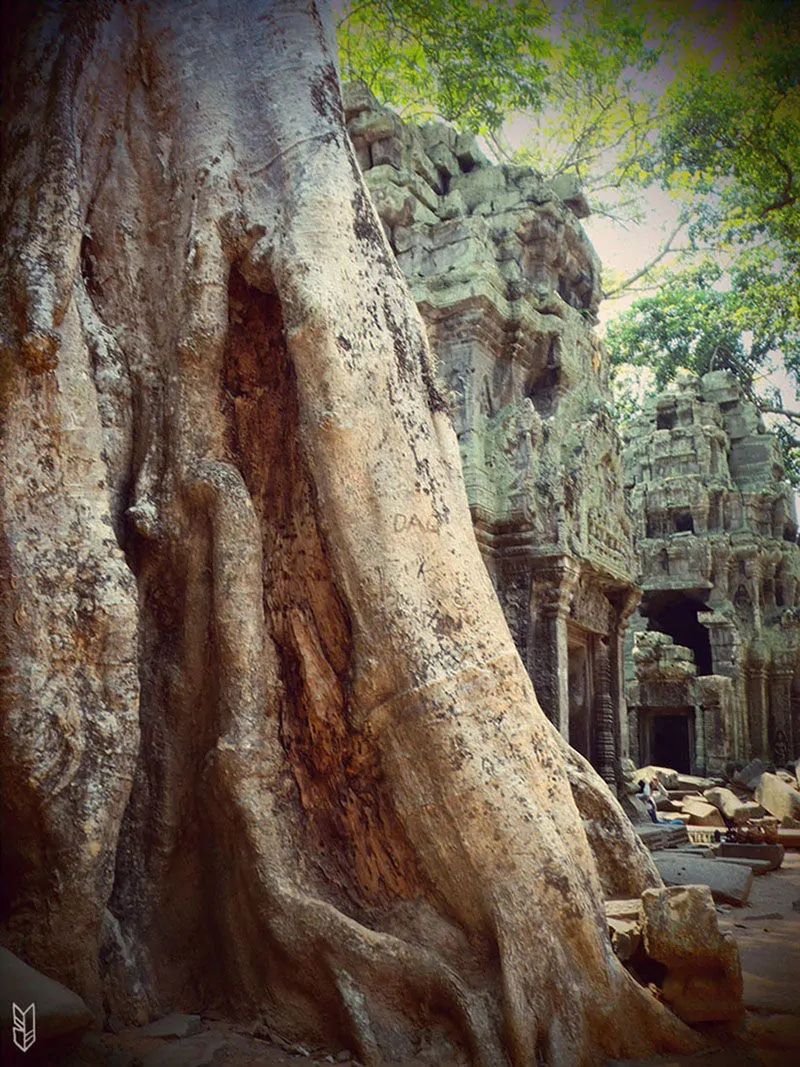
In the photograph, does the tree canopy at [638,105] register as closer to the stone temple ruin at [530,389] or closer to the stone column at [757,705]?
the stone temple ruin at [530,389]

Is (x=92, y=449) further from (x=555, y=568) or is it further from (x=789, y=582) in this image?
(x=789, y=582)

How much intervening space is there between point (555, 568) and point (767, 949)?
318 centimetres

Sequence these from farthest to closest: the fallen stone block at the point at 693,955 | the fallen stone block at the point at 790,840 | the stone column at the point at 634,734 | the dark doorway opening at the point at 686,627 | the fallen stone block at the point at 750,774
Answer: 1. the dark doorway opening at the point at 686,627
2. the stone column at the point at 634,734
3. the fallen stone block at the point at 750,774
4. the fallen stone block at the point at 790,840
5. the fallen stone block at the point at 693,955

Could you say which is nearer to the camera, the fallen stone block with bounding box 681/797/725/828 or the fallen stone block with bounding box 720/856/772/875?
the fallen stone block with bounding box 720/856/772/875

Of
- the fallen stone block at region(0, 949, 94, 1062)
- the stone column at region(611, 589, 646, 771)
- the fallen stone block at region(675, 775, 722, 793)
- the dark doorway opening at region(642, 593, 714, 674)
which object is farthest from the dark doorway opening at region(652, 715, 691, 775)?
the fallen stone block at region(0, 949, 94, 1062)

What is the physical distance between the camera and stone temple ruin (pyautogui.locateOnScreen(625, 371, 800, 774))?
14844mm

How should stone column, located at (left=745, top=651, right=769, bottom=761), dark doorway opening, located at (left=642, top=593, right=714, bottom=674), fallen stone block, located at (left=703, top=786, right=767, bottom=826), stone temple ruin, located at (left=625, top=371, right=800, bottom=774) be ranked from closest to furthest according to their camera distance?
fallen stone block, located at (left=703, top=786, right=767, bottom=826)
stone temple ruin, located at (left=625, top=371, right=800, bottom=774)
stone column, located at (left=745, top=651, right=769, bottom=761)
dark doorway opening, located at (left=642, top=593, right=714, bottom=674)

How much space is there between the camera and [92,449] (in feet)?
9.00

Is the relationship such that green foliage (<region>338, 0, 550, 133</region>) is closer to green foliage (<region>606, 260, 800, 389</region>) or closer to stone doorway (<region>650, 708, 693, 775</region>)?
green foliage (<region>606, 260, 800, 389</region>)

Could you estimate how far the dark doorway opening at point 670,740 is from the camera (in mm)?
15812

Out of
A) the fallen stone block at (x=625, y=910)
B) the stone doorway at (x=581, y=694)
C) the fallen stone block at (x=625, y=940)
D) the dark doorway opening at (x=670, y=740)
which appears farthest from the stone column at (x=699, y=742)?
the fallen stone block at (x=625, y=940)

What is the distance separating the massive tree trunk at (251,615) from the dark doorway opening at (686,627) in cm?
1471

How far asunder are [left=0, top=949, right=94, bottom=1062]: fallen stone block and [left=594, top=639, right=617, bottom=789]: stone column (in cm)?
613

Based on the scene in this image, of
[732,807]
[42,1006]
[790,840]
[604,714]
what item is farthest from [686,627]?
[42,1006]
